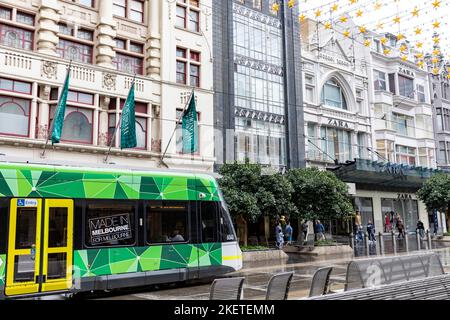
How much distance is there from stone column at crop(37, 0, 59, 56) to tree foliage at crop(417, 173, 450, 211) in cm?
2876

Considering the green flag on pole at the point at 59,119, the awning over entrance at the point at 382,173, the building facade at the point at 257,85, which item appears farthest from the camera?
the awning over entrance at the point at 382,173

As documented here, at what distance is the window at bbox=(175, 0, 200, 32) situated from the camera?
28.9 m

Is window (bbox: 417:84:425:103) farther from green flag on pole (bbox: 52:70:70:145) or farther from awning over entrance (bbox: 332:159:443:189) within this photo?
green flag on pole (bbox: 52:70:70:145)

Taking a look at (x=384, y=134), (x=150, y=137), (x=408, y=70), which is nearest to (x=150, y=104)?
(x=150, y=137)

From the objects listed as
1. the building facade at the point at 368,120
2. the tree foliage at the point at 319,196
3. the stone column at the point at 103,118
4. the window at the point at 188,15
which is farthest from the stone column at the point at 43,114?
the building facade at the point at 368,120

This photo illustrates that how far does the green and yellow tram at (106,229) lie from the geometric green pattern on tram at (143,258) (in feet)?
0.09

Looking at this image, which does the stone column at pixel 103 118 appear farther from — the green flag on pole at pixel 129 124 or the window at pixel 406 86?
the window at pixel 406 86

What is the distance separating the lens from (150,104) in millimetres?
26281

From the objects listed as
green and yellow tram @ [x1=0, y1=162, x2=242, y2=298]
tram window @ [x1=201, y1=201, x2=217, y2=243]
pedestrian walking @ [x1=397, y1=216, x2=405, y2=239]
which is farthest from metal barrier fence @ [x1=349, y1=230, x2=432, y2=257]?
green and yellow tram @ [x1=0, y1=162, x2=242, y2=298]

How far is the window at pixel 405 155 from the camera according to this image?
4416 centimetres

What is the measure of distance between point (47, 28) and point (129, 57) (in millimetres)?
5180

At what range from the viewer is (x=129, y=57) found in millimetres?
26719

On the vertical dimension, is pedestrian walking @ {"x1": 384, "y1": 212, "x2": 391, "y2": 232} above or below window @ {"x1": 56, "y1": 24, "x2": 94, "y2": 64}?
below

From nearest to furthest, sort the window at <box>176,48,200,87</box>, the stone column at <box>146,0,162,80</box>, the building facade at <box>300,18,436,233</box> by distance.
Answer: the stone column at <box>146,0,162,80</box>, the window at <box>176,48,200,87</box>, the building facade at <box>300,18,436,233</box>
